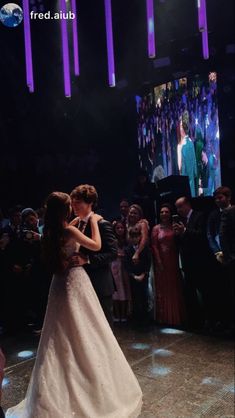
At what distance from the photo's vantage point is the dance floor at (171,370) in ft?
10.2

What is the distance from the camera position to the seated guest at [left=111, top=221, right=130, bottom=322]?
5762 mm

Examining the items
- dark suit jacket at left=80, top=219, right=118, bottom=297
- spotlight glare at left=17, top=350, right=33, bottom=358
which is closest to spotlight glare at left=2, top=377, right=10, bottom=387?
spotlight glare at left=17, top=350, right=33, bottom=358

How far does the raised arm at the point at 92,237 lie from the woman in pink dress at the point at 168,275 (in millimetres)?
Result: 2408

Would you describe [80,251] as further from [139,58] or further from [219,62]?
[139,58]

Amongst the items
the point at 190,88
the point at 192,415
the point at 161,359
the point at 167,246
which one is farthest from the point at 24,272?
the point at 190,88

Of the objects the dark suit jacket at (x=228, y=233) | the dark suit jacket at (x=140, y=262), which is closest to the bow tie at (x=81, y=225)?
the dark suit jacket at (x=228, y=233)

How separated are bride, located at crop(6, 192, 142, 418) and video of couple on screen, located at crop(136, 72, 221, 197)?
491cm

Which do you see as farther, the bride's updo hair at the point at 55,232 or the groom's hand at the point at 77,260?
the groom's hand at the point at 77,260

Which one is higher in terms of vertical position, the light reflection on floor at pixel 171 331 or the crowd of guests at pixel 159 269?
the crowd of guests at pixel 159 269

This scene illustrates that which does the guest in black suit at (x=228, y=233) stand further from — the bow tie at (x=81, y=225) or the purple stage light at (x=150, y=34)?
the purple stage light at (x=150, y=34)

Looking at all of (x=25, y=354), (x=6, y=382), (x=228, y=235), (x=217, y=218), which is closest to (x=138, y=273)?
(x=217, y=218)

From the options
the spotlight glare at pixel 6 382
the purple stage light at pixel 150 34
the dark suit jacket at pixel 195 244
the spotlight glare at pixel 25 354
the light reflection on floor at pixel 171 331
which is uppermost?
the purple stage light at pixel 150 34

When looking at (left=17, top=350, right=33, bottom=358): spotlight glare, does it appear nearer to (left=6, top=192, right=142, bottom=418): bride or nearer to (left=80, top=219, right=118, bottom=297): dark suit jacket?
(left=6, top=192, right=142, bottom=418): bride

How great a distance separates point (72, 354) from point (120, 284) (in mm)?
3143
